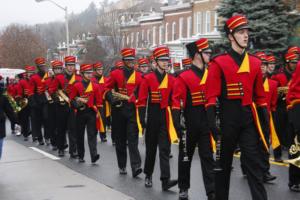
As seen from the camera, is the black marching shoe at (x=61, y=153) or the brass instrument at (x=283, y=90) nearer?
the brass instrument at (x=283, y=90)

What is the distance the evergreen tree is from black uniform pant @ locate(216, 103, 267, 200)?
16.2 metres

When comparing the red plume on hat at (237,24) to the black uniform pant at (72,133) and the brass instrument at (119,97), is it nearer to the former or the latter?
the brass instrument at (119,97)

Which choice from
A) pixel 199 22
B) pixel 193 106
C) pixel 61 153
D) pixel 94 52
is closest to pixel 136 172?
pixel 193 106

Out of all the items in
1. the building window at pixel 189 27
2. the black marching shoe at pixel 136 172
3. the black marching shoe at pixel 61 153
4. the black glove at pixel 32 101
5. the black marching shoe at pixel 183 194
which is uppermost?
the building window at pixel 189 27

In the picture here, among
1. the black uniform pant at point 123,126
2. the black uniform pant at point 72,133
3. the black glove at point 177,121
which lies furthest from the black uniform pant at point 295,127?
the black uniform pant at point 72,133

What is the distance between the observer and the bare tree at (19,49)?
221ft

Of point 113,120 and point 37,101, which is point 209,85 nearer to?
point 113,120

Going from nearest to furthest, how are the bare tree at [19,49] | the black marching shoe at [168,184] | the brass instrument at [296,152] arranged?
the brass instrument at [296,152] < the black marching shoe at [168,184] < the bare tree at [19,49]

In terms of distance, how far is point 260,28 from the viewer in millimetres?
22484

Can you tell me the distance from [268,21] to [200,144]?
1531cm

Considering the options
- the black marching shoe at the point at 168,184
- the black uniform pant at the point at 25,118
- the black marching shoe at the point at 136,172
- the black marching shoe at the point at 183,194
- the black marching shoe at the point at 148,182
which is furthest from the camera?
the black uniform pant at the point at 25,118

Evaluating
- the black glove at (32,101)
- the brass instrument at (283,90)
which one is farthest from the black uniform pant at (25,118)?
the brass instrument at (283,90)

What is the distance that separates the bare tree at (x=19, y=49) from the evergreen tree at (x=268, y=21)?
155ft

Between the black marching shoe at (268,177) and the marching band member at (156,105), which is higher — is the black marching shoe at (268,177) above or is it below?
below
